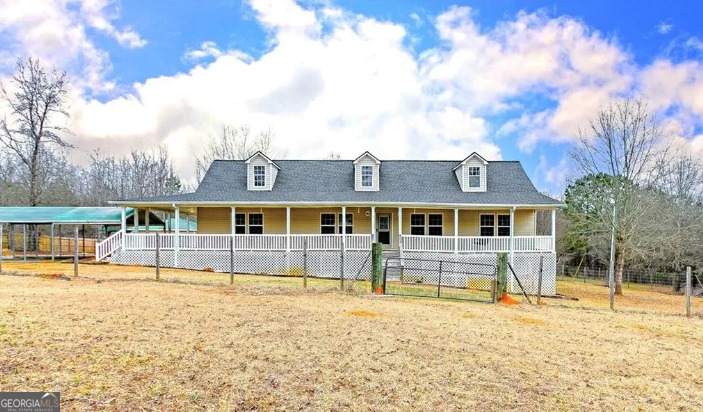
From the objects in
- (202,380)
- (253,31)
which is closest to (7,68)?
(253,31)

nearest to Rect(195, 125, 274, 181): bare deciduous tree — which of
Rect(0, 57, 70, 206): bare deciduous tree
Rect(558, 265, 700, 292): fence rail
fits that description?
Rect(0, 57, 70, 206): bare deciduous tree

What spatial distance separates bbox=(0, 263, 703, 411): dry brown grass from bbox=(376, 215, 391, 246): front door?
10978 millimetres

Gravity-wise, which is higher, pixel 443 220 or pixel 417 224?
pixel 443 220

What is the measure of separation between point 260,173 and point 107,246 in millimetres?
7907

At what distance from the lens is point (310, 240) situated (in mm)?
19125

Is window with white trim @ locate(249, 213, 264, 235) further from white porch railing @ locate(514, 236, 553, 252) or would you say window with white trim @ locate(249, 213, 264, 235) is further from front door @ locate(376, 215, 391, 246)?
white porch railing @ locate(514, 236, 553, 252)

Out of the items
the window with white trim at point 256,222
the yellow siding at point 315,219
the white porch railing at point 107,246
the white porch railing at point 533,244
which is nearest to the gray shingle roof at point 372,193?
the yellow siding at point 315,219

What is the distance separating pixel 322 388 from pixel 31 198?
3155 cm

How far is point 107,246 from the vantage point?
19.4 metres

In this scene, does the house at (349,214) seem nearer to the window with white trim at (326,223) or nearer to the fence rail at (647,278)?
the window with white trim at (326,223)

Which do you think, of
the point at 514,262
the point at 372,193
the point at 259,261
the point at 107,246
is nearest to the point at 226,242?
the point at 259,261

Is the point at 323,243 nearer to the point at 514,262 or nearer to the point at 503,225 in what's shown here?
the point at 514,262

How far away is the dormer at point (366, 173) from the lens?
21688 millimetres

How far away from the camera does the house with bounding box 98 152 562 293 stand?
18781 mm
